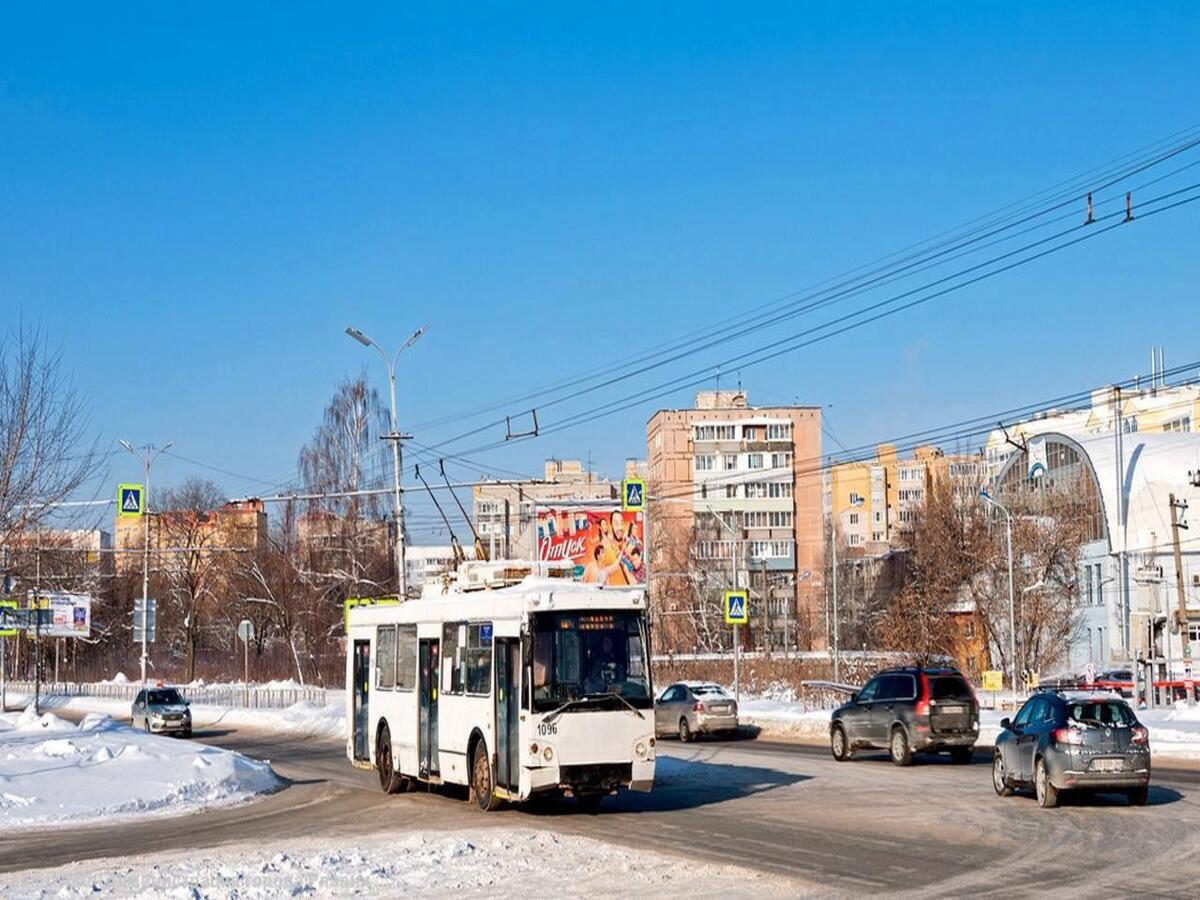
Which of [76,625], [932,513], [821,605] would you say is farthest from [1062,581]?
[76,625]

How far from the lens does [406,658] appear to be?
2531 cm

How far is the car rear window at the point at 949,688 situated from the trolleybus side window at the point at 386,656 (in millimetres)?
10762

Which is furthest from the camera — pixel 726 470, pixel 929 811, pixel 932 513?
pixel 726 470

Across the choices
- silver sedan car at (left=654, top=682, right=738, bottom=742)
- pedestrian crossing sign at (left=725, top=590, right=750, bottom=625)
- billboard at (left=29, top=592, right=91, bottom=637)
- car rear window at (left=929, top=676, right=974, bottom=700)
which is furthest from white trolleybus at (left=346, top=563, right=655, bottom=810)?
billboard at (left=29, top=592, right=91, bottom=637)

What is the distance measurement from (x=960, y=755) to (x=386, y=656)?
12.3 meters

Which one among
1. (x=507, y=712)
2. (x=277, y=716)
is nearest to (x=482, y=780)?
(x=507, y=712)

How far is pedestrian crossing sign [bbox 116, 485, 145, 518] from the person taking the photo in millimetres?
46906

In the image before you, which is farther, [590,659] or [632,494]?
[632,494]

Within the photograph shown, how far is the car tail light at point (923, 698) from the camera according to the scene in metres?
30.2

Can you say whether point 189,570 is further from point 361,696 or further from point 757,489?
point 361,696

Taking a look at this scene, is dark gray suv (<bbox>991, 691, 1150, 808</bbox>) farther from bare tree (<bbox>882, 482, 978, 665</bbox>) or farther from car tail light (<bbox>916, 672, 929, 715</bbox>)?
bare tree (<bbox>882, 482, 978, 665</bbox>)

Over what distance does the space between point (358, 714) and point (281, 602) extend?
5531 cm

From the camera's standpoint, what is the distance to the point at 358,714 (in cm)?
2792

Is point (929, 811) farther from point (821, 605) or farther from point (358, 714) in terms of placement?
point (821, 605)
